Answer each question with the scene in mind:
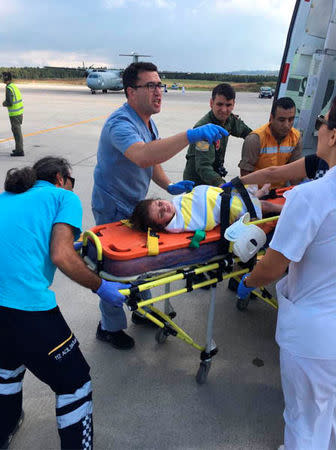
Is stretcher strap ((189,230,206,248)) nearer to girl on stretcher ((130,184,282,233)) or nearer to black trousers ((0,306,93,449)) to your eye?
girl on stretcher ((130,184,282,233))

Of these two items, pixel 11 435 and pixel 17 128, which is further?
pixel 17 128

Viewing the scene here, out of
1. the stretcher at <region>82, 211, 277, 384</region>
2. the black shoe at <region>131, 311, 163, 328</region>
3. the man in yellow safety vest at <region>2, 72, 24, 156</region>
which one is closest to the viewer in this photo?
the stretcher at <region>82, 211, 277, 384</region>

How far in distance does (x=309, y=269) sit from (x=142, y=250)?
85cm

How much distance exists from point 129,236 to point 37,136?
10.1 meters

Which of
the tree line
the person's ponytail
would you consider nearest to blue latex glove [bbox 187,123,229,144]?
the person's ponytail

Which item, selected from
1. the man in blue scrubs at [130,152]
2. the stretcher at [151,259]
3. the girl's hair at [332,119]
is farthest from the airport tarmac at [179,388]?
the girl's hair at [332,119]

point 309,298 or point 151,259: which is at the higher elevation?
point 309,298

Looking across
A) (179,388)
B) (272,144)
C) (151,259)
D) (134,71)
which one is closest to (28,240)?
(151,259)

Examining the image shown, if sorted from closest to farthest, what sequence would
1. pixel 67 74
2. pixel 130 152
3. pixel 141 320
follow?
pixel 130 152
pixel 141 320
pixel 67 74

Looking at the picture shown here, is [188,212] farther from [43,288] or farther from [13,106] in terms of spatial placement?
[13,106]

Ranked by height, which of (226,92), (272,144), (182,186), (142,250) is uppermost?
(226,92)

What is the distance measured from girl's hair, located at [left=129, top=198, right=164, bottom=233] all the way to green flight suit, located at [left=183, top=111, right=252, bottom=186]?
973 millimetres

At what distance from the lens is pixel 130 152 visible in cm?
216

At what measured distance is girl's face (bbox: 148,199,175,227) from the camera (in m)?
2.21
